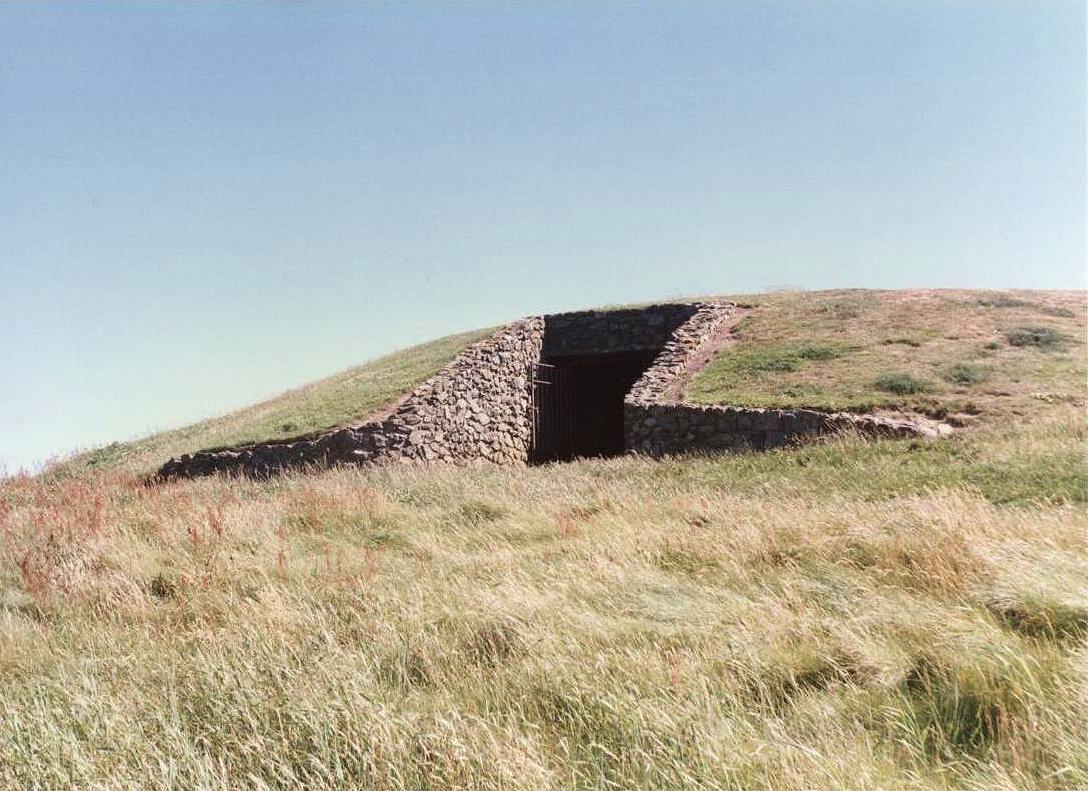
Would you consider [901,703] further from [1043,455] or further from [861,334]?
[861,334]

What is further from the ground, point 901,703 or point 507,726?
point 507,726

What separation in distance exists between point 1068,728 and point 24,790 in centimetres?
408

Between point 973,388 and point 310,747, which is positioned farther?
point 973,388

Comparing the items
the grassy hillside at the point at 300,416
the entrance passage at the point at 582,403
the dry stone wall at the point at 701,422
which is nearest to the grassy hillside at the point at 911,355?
the dry stone wall at the point at 701,422

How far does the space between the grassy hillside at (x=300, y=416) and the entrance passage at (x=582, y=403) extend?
304 cm

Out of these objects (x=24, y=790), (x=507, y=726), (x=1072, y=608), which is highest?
(x=24, y=790)

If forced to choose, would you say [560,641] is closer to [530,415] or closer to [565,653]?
[565,653]

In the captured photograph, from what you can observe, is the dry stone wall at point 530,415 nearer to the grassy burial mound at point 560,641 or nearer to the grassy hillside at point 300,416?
the grassy hillside at point 300,416

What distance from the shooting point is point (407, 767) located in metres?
2.84

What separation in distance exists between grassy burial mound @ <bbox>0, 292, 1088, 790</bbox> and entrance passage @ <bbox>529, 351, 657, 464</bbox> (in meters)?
12.3

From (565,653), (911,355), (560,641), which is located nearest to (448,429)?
(911,355)

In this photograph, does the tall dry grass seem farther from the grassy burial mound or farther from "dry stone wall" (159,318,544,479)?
"dry stone wall" (159,318,544,479)

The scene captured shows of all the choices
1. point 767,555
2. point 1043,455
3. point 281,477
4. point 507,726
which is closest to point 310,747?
point 507,726

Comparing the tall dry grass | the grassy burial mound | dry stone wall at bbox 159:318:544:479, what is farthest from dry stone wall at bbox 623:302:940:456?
the tall dry grass
